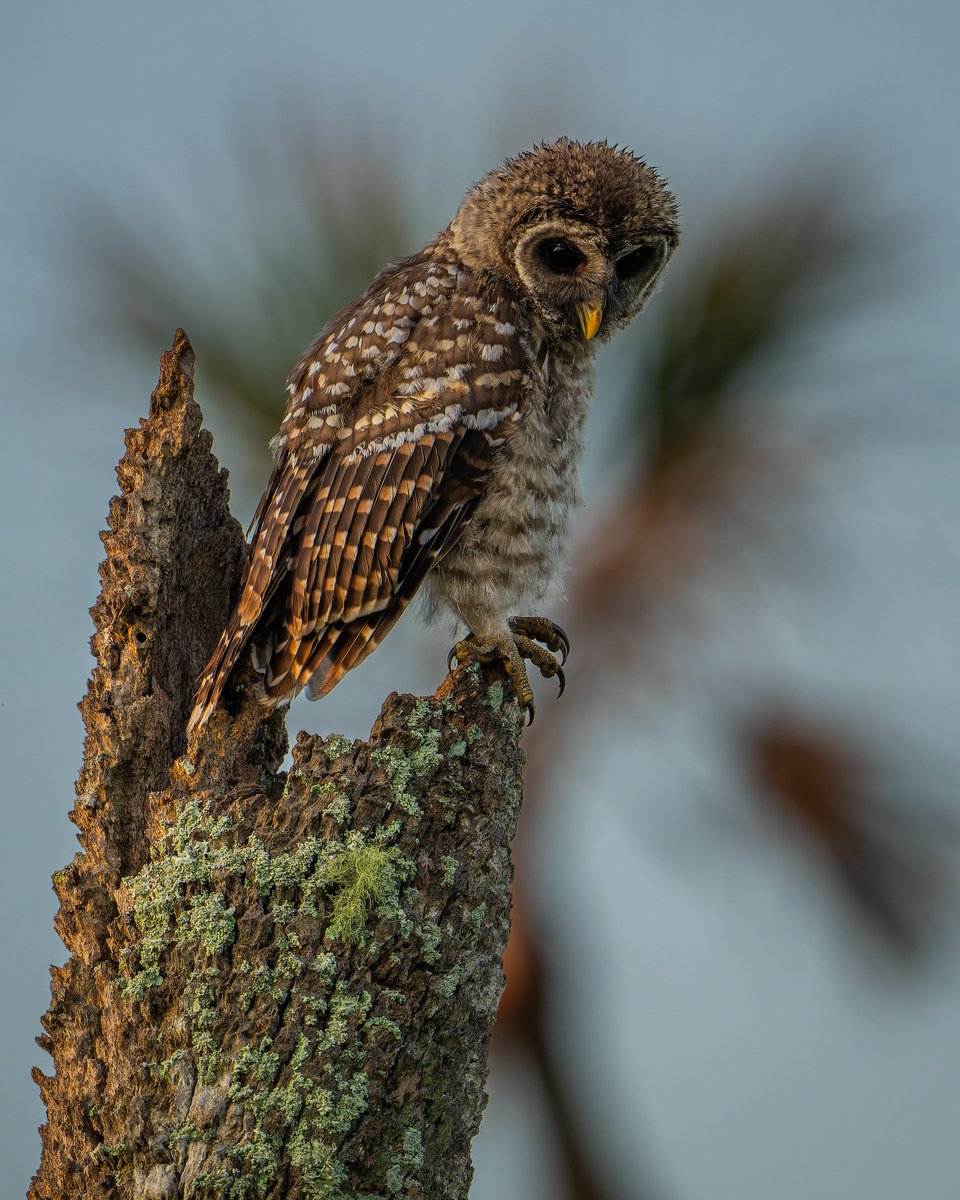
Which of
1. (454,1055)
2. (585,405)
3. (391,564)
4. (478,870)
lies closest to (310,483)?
(391,564)

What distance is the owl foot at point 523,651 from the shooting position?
2852mm

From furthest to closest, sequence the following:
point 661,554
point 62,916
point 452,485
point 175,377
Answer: point 661,554 → point 452,485 → point 175,377 → point 62,916

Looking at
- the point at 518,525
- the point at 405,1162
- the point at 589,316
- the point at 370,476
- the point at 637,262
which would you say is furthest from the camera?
the point at 637,262

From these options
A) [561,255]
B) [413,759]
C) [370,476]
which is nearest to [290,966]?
[413,759]

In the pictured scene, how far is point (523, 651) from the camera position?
3180mm

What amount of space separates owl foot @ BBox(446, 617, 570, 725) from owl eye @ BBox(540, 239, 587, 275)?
93cm

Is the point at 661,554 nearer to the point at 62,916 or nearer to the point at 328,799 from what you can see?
the point at 328,799

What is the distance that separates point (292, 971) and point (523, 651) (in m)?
1.30

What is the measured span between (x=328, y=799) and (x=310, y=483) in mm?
1021

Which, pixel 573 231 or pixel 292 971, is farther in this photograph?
pixel 573 231

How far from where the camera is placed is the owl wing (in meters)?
2.82

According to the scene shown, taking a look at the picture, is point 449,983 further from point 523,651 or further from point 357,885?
point 523,651

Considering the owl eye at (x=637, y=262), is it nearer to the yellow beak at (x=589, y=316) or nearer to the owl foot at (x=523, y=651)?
the yellow beak at (x=589, y=316)

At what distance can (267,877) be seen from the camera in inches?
82.9
